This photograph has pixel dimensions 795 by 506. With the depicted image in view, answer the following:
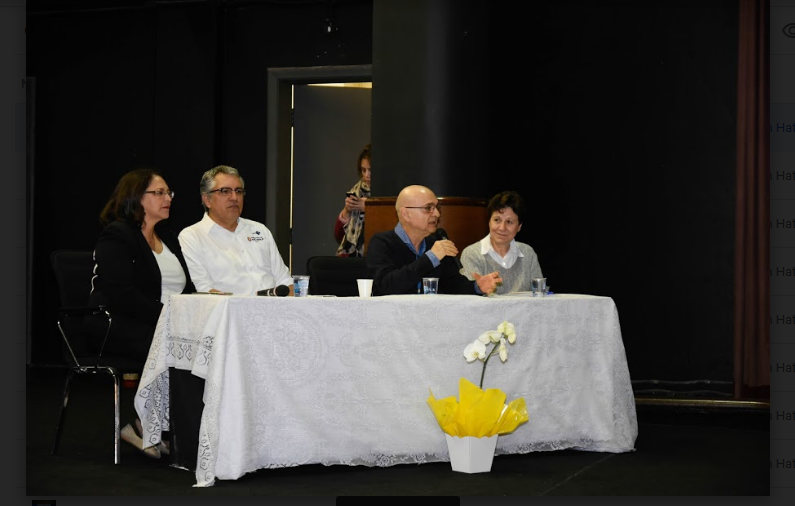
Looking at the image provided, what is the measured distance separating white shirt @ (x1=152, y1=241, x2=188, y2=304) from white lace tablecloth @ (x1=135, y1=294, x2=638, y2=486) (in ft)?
1.61

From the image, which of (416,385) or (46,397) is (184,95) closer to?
(46,397)

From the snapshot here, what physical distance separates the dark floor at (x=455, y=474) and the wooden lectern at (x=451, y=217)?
1.65 m

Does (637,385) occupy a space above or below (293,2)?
below

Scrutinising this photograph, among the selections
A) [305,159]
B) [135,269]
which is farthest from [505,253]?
[305,159]

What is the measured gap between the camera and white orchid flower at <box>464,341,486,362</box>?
12.3 ft

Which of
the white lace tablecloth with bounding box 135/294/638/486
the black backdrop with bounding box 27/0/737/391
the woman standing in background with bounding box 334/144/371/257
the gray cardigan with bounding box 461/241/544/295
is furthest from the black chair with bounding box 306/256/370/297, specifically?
the woman standing in background with bounding box 334/144/371/257

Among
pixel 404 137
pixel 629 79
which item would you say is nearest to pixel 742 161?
pixel 629 79

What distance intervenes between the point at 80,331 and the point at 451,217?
8.06 ft

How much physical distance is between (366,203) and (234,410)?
273cm

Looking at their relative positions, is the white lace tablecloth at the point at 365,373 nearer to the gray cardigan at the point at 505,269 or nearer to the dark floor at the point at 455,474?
the dark floor at the point at 455,474

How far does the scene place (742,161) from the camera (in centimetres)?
584

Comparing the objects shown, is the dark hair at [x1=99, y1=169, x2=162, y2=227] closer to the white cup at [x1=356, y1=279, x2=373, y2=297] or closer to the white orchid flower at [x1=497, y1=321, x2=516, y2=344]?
→ the white cup at [x1=356, y1=279, x2=373, y2=297]

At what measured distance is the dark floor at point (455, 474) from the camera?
348 centimetres

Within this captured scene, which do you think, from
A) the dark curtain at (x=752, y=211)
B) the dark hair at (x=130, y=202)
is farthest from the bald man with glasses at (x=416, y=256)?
the dark curtain at (x=752, y=211)
